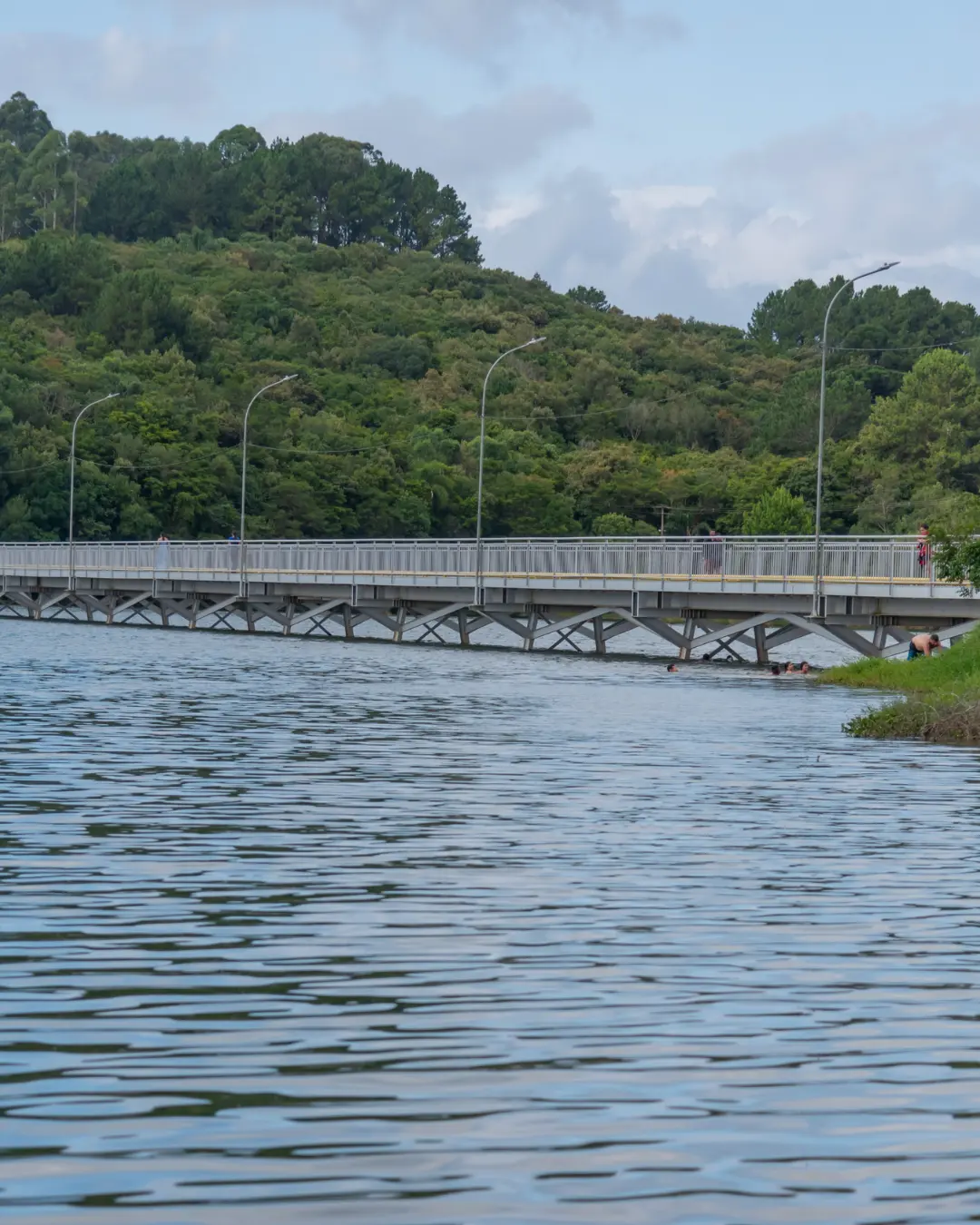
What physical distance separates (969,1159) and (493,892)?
265 inches

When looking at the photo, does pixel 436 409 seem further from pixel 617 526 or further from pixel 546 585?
pixel 546 585

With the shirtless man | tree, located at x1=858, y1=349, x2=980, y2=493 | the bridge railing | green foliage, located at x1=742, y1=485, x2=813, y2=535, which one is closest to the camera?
the shirtless man

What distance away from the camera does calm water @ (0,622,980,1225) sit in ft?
24.5

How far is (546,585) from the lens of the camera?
63844 millimetres

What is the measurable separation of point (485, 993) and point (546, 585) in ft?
174

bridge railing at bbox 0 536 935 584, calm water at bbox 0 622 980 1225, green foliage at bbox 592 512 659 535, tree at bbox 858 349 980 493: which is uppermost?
tree at bbox 858 349 980 493

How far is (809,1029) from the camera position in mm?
10141

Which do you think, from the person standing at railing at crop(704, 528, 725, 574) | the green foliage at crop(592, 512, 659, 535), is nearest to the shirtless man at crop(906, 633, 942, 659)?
the person standing at railing at crop(704, 528, 725, 574)

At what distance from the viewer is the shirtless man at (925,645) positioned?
147 feet

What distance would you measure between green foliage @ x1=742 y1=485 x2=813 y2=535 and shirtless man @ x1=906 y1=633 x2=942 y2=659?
70.1m

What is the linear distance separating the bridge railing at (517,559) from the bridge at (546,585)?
52 millimetres

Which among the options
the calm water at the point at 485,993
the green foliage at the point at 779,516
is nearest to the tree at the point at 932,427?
the green foliage at the point at 779,516

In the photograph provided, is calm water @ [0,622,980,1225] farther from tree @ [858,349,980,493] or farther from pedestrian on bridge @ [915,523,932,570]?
tree @ [858,349,980,493]

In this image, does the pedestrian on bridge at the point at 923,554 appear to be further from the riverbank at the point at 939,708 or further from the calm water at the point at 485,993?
the calm water at the point at 485,993
